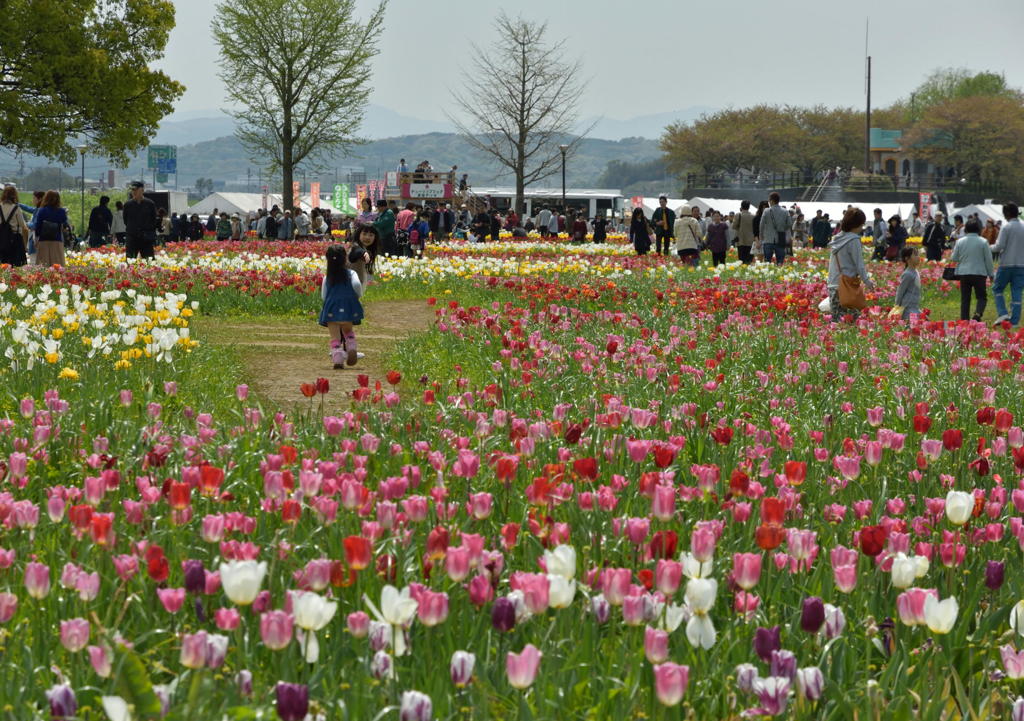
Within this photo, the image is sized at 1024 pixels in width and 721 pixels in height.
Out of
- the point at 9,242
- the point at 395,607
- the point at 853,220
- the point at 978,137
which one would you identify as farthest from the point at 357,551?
the point at 978,137

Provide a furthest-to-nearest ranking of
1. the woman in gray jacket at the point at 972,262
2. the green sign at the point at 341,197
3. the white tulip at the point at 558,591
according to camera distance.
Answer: the green sign at the point at 341,197
the woman in gray jacket at the point at 972,262
the white tulip at the point at 558,591

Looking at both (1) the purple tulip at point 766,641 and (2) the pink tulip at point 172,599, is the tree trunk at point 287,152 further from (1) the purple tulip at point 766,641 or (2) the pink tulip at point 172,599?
(1) the purple tulip at point 766,641

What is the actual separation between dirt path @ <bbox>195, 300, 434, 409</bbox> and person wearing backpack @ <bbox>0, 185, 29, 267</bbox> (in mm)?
4974

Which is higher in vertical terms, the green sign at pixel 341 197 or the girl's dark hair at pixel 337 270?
the green sign at pixel 341 197

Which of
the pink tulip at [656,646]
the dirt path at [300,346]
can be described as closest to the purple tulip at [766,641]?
the pink tulip at [656,646]

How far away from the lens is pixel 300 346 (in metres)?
11.4

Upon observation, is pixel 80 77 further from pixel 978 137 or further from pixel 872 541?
pixel 978 137

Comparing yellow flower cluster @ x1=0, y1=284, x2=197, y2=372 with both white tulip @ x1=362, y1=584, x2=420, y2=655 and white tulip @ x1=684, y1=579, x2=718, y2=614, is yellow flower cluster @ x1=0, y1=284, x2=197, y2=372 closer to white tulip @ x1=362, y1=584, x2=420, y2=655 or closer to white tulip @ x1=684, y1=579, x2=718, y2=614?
white tulip @ x1=362, y1=584, x2=420, y2=655

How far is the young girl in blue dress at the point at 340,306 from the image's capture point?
980 cm

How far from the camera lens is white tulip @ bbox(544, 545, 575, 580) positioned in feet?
8.66

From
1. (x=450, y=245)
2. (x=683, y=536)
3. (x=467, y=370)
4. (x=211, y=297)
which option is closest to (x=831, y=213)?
(x=450, y=245)

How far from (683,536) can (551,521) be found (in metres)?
0.47

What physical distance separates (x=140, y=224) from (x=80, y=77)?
14.0 metres

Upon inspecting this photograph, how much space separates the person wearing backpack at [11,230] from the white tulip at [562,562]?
52.3 ft
